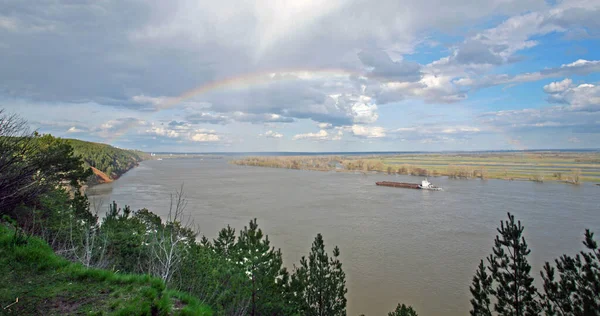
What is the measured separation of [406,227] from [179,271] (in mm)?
15372

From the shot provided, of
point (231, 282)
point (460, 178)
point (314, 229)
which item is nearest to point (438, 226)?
point (314, 229)

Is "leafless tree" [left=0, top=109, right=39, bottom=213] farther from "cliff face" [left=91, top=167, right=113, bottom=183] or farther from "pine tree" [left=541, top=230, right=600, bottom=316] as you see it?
"cliff face" [left=91, top=167, right=113, bottom=183]

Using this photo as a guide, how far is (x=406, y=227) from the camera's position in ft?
62.3

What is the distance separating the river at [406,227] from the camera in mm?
10969

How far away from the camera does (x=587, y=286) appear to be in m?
6.00

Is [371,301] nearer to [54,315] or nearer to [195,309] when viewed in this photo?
[195,309]

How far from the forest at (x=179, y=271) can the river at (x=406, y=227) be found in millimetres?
2645

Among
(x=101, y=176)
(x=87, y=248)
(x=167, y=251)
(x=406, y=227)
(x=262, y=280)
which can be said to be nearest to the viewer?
(x=87, y=248)

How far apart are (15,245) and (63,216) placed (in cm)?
664

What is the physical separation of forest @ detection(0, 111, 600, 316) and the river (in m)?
2.64

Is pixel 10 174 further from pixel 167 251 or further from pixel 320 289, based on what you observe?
pixel 320 289

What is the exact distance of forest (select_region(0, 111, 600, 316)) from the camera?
350cm

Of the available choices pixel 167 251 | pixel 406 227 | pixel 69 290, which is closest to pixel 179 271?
pixel 167 251

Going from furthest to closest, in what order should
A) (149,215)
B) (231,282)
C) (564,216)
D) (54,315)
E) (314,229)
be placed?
1. (564,216)
2. (314,229)
3. (149,215)
4. (231,282)
5. (54,315)
